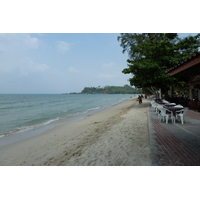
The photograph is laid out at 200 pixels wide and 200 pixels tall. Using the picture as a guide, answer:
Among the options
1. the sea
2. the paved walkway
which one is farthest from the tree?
the paved walkway

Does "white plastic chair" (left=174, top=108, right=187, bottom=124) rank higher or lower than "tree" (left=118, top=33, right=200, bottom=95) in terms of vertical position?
lower

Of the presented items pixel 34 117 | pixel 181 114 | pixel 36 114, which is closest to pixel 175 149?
pixel 181 114

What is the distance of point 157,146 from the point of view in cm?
439

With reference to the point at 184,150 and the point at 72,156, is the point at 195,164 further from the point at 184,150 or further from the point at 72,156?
the point at 72,156

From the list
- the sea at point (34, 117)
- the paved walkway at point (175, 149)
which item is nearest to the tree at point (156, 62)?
the sea at point (34, 117)

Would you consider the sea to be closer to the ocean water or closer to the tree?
the ocean water

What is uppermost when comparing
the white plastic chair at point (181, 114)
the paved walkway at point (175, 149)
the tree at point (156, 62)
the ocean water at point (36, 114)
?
the tree at point (156, 62)

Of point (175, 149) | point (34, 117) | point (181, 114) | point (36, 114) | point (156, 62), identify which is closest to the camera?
point (175, 149)

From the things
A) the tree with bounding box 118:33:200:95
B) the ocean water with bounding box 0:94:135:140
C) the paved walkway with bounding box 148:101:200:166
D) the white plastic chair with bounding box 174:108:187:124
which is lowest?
the ocean water with bounding box 0:94:135:140

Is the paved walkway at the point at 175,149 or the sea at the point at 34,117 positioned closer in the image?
the paved walkway at the point at 175,149

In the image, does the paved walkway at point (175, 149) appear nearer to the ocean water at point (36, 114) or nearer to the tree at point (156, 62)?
the ocean water at point (36, 114)

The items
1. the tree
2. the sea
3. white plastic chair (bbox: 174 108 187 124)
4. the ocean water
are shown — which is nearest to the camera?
white plastic chair (bbox: 174 108 187 124)

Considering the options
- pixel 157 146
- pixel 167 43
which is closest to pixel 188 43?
pixel 167 43

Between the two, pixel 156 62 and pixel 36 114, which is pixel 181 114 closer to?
pixel 156 62
